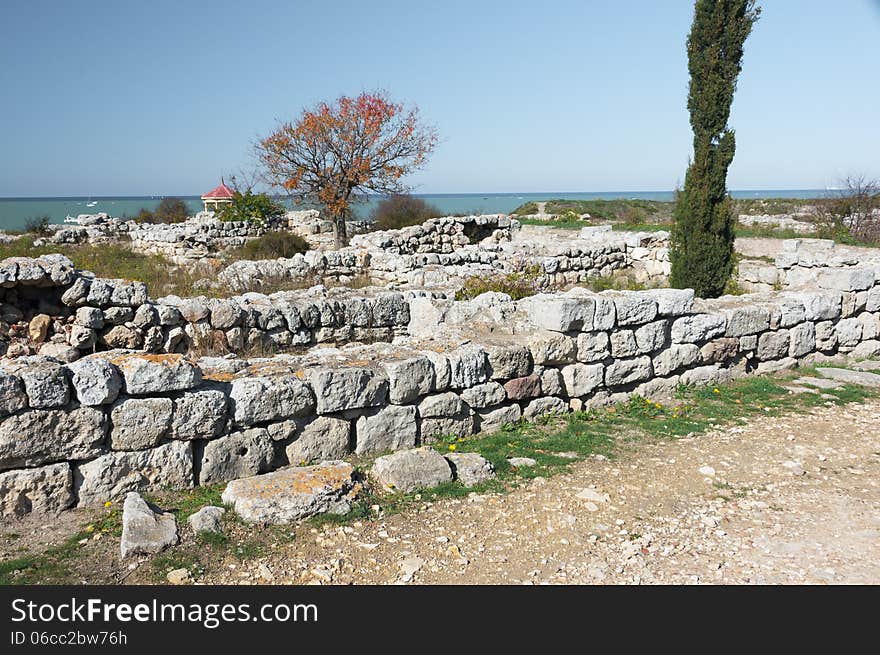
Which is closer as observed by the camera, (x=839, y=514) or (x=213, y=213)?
(x=839, y=514)

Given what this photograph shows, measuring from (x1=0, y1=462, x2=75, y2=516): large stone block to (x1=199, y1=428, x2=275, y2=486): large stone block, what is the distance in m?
0.96

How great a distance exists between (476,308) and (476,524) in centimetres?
458

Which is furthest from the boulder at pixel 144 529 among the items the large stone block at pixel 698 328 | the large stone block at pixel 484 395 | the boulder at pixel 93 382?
the large stone block at pixel 698 328

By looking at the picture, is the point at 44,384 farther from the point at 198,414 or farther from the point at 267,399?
the point at 267,399

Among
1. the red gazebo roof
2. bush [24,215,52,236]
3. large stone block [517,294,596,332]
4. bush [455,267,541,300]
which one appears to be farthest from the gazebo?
large stone block [517,294,596,332]

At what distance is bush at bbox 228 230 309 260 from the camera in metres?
20.2

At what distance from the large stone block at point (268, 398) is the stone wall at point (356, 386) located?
0.04 ft

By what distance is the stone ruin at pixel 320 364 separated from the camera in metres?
4.86

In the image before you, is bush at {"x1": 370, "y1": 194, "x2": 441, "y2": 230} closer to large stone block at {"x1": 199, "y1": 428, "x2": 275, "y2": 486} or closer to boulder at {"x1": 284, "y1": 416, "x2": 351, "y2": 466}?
boulder at {"x1": 284, "y1": 416, "x2": 351, "y2": 466}

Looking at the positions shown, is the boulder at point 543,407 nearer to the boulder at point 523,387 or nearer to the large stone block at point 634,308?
the boulder at point 523,387

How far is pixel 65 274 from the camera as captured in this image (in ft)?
29.9

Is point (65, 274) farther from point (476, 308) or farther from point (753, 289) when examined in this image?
point (753, 289)

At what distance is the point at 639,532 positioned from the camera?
4.77 metres
